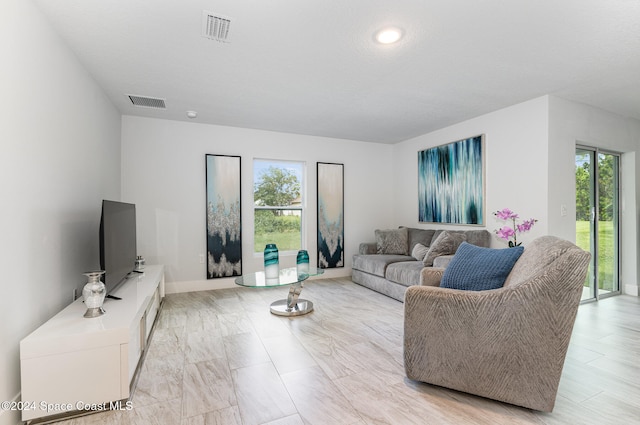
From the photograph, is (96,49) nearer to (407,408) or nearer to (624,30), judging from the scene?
(407,408)

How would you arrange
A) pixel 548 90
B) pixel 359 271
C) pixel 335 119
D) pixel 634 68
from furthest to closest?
pixel 359 271 < pixel 335 119 < pixel 548 90 < pixel 634 68

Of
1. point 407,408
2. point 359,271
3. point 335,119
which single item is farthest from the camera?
point 359,271

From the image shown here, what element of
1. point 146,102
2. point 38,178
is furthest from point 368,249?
point 38,178

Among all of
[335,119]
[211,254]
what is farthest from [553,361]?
[211,254]

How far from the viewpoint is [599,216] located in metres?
4.04

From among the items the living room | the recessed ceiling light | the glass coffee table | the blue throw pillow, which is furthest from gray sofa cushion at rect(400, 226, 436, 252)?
the recessed ceiling light

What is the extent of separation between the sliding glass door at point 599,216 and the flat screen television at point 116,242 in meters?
4.96

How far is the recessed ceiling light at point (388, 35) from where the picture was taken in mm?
2164

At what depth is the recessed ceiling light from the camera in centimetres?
216

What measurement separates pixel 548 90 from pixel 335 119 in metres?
2.44

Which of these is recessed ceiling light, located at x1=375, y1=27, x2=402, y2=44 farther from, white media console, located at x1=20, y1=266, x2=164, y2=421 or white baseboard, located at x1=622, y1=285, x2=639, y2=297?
white baseboard, located at x1=622, y1=285, x2=639, y2=297

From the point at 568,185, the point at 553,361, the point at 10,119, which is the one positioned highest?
the point at 10,119

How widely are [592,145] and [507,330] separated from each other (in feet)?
11.6

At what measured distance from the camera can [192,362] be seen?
2.32 meters
